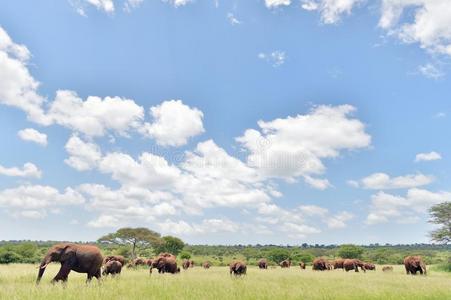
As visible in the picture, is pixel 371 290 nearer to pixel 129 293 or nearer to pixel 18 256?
pixel 129 293

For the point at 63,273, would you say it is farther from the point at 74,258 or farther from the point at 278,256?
the point at 278,256

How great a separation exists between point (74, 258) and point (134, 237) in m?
52.3

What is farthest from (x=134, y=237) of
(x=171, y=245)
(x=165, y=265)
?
(x=165, y=265)

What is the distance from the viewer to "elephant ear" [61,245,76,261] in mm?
18750

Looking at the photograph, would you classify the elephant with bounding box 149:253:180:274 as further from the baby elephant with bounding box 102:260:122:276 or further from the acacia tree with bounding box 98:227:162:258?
the acacia tree with bounding box 98:227:162:258

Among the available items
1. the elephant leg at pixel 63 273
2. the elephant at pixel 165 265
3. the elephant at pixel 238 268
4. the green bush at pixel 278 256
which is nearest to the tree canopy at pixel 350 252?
the green bush at pixel 278 256

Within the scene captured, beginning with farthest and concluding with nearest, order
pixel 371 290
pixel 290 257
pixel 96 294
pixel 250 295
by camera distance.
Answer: pixel 290 257 → pixel 371 290 → pixel 250 295 → pixel 96 294

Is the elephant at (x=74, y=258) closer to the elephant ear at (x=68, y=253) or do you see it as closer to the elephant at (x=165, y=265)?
the elephant ear at (x=68, y=253)

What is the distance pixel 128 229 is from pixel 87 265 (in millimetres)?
50531

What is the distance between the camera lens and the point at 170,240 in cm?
8600

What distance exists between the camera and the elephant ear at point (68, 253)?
18.8m

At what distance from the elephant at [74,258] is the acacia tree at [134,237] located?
49.9 m

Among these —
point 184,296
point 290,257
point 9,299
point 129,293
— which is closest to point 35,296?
point 9,299

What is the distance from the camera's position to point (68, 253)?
61.9 feet
